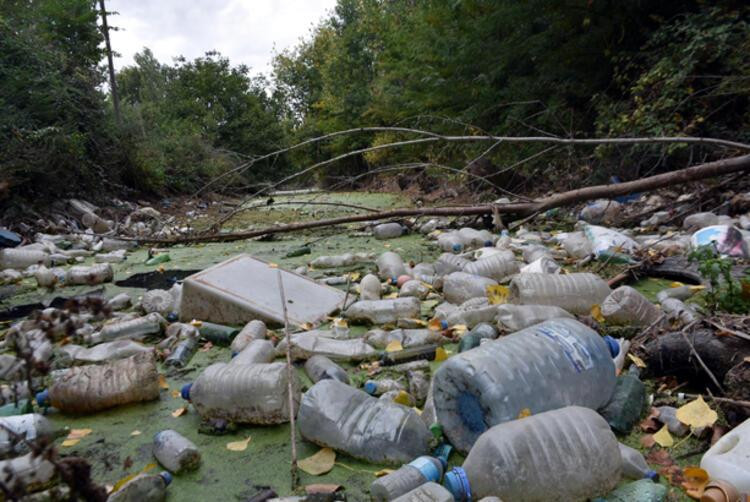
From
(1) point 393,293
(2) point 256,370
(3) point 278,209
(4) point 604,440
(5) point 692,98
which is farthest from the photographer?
(3) point 278,209

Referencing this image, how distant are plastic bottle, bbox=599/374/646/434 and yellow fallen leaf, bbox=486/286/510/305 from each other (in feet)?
2.93

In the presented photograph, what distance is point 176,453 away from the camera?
136 centimetres

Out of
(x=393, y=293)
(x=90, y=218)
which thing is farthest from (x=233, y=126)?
(x=393, y=293)

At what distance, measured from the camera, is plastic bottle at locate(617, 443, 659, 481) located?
120cm

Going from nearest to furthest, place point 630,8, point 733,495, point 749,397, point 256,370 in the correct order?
point 733,495, point 749,397, point 256,370, point 630,8

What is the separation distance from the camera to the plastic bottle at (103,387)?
1696 millimetres

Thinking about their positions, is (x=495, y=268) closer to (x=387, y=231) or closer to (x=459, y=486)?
(x=459, y=486)

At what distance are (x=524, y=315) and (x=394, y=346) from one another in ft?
1.80

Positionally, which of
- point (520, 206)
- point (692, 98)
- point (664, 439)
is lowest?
point (664, 439)

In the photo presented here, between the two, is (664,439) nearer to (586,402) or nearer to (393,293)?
(586,402)

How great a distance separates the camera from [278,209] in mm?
10531

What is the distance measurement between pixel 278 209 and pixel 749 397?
9820 mm

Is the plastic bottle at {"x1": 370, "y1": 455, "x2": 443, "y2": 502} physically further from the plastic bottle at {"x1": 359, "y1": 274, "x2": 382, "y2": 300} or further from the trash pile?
the plastic bottle at {"x1": 359, "y1": 274, "x2": 382, "y2": 300}

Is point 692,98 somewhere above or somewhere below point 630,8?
below
